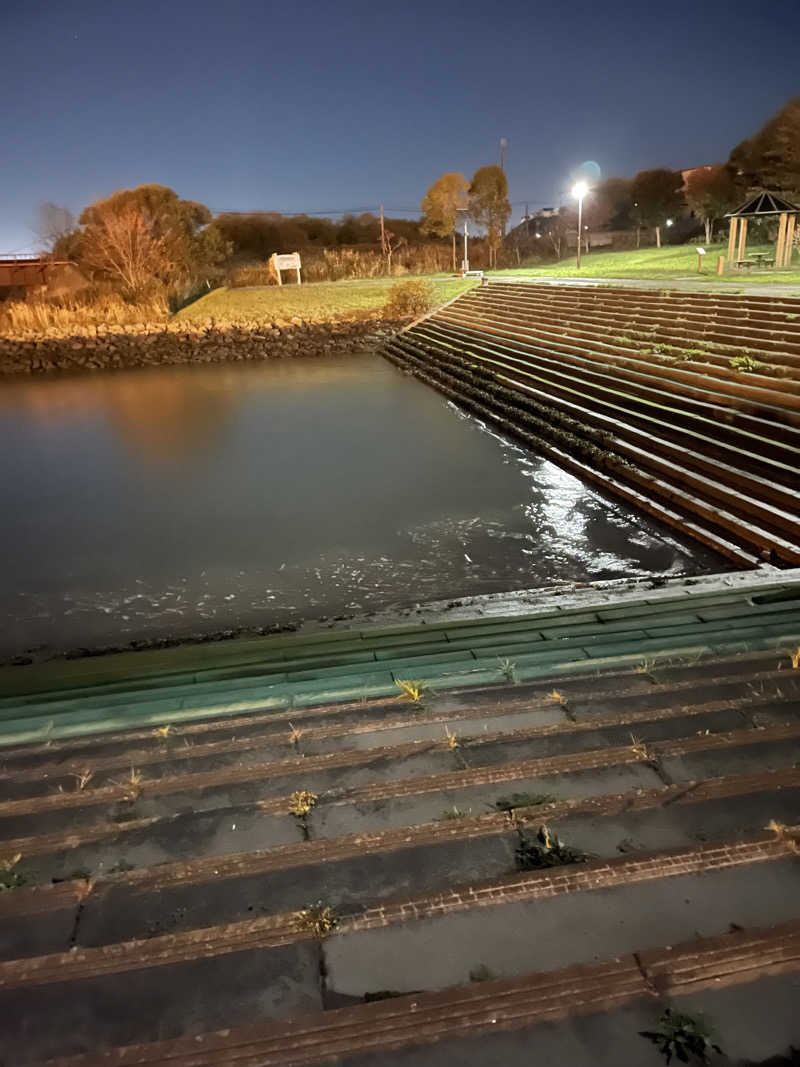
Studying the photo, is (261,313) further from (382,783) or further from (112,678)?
(382,783)

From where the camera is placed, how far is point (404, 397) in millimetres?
18859

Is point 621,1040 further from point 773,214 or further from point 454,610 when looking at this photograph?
point 773,214

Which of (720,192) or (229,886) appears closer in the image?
(229,886)

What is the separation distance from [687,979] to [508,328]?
2098cm

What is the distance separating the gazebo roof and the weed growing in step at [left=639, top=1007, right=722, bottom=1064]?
26.7m

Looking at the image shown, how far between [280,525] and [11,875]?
7252mm

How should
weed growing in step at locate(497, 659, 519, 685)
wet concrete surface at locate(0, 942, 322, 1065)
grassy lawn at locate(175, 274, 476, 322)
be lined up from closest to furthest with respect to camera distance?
wet concrete surface at locate(0, 942, 322, 1065) → weed growing in step at locate(497, 659, 519, 685) → grassy lawn at locate(175, 274, 476, 322)

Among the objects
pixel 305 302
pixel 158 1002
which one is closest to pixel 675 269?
pixel 305 302

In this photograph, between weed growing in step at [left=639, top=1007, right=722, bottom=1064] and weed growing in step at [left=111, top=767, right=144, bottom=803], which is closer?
weed growing in step at [left=639, top=1007, right=722, bottom=1064]

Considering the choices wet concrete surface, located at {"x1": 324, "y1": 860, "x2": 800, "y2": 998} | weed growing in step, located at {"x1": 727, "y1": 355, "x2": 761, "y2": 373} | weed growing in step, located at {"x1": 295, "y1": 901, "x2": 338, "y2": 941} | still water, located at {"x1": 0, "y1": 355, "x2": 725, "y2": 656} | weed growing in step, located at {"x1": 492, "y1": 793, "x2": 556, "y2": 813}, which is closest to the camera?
wet concrete surface, located at {"x1": 324, "y1": 860, "x2": 800, "y2": 998}

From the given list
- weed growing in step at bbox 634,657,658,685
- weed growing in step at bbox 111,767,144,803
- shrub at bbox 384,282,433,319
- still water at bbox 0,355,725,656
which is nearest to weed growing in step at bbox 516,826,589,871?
weed growing in step at bbox 634,657,658,685

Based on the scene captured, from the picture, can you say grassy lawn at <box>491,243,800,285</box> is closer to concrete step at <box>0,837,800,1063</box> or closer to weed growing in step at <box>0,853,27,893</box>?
concrete step at <box>0,837,800,1063</box>

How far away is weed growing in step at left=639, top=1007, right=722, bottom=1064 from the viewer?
62.9 inches

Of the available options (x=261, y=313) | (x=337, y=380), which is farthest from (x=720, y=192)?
(x=337, y=380)
